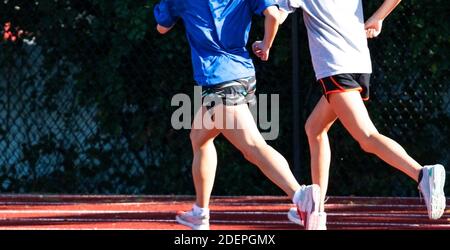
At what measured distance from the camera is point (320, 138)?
715 centimetres

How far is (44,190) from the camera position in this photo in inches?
428

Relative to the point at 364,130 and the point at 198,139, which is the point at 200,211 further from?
the point at 364,130

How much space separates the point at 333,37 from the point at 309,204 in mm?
964

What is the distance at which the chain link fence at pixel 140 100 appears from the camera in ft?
Result: 32.4

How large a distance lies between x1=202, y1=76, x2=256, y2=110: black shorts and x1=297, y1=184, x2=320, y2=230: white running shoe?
2.03 ft

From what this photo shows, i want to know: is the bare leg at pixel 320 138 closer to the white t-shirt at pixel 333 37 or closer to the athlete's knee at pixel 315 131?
the athlete's knee at pixel 315 131

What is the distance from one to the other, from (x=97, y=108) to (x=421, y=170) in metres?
4.53

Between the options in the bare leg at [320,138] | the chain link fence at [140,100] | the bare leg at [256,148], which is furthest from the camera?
the chain link fence at [140,100]

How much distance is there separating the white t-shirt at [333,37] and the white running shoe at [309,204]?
677 millimetres

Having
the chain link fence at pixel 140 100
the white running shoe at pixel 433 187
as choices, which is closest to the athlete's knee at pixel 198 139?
the white running shoe at pixel 433 187

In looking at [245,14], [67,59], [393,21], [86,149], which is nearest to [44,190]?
[86,149]

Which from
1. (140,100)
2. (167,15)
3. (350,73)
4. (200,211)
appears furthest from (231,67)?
(140,100)

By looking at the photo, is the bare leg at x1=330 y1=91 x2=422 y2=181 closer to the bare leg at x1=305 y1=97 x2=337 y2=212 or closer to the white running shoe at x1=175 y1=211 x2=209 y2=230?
A: the bare leg at x1=305 y1=97 x2=337 y2=212

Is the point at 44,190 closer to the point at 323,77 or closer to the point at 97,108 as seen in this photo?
the point at 97,108
